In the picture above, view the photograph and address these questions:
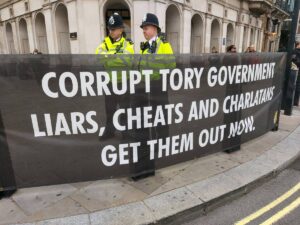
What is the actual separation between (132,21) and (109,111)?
33.9 ft

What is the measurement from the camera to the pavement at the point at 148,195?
255 centimetres

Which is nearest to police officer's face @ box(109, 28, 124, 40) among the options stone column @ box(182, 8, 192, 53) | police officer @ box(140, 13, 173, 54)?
police officer @ box(140, 13, 173, 54)

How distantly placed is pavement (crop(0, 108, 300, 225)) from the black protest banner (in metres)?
0.18

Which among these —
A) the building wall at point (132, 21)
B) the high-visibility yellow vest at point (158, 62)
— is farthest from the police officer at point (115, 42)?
the building wall at point (132, 21)

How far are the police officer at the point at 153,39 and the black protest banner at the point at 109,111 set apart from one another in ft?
0.89

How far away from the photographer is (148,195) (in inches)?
114

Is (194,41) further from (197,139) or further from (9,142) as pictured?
(9,142)

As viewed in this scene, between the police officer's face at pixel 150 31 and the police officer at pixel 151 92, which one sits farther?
Answer: the police officer's face at pixel 150 31

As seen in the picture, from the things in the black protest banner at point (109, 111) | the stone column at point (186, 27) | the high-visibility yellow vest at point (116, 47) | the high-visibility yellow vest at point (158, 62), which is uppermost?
the stone column at point (186, 27)

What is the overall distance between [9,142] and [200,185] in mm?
2215

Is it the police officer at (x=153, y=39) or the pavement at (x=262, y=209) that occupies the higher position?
the police officer at (x=153, y=39)

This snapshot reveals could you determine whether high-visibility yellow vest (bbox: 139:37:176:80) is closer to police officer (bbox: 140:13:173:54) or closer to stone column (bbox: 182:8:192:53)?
police officer (bbox: 140:13:173:54)

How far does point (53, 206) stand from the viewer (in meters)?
2.72

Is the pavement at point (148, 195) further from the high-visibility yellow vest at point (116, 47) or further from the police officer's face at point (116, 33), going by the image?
the police officer's face at point (116, 33)
